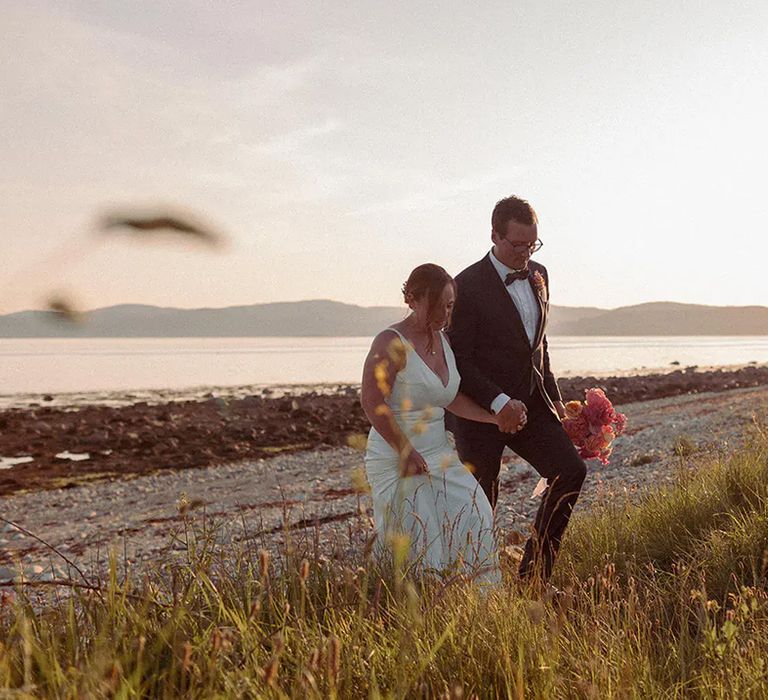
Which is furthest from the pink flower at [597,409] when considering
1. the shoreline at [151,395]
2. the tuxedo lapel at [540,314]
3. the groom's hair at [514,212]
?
the shoreline at [151,395]

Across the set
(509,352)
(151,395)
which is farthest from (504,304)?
(151,395)

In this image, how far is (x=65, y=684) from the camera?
257cm

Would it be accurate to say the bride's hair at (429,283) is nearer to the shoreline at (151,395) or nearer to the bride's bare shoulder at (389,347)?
the bride's bare shoulder at (389,347)

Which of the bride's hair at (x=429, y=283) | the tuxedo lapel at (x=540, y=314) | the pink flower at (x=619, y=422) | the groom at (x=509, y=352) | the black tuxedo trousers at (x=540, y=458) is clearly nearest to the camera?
the bride's hair at (x=429, y=283)

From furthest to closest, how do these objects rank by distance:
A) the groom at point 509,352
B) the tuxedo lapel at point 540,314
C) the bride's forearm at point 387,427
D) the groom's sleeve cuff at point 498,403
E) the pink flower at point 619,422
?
the pink flower at point 619,422 < the tuxedo lapel at point 540,314 < the groom at point 509,352 < the groom's sleeve cuff at point 498,403 < the bride's forearm at point 387,427

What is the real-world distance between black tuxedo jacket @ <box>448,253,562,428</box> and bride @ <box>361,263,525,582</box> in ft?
0.98

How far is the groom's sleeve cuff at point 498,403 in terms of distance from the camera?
532cm

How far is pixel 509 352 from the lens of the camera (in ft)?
18.9

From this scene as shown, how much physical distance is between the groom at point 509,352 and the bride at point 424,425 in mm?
293

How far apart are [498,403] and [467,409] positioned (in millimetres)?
310

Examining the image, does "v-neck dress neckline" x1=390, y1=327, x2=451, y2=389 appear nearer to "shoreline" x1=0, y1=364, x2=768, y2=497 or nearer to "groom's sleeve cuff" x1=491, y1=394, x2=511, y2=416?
"groom's sleeve cuff" x1=491, y1=394, x2=511, y2=416

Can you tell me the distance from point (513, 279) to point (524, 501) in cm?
608

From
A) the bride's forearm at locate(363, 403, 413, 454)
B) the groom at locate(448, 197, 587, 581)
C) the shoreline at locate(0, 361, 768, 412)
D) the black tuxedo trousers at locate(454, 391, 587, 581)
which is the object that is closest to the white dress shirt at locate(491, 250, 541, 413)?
the groom at locate(448, 197, 587, 581)

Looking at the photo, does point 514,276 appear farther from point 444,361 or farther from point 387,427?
point 387,427
